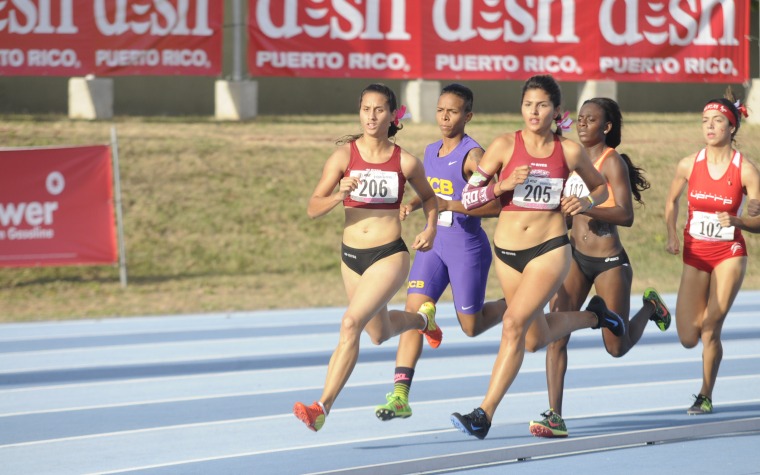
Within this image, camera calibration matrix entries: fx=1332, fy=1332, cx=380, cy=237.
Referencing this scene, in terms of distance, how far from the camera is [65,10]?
18.7 meters

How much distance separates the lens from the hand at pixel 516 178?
285 inches

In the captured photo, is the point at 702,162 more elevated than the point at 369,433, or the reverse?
the point at 702,162

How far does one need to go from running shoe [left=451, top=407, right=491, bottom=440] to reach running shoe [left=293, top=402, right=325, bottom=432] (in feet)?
2.33

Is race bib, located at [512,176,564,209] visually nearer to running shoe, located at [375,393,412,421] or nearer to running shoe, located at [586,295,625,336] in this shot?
running shoe, located at [586,295,625,336]

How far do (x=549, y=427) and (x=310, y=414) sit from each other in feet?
5.06

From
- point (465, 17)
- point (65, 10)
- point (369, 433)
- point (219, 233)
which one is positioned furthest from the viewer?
point (465, 17)

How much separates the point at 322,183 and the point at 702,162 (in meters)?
2.62

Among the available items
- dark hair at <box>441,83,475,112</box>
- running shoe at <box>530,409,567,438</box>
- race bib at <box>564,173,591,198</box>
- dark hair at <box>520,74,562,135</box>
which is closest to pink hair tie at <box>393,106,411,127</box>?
dark hair at <box>441,83,475,112</box>

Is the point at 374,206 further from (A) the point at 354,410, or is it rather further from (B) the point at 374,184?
(A) the point at 354,410

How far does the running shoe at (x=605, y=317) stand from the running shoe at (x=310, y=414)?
2036 mm

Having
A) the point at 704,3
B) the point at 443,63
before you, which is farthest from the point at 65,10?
the point at 704,3

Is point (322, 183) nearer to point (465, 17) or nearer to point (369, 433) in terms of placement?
point (369, 433)

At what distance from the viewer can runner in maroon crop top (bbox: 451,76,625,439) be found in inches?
291

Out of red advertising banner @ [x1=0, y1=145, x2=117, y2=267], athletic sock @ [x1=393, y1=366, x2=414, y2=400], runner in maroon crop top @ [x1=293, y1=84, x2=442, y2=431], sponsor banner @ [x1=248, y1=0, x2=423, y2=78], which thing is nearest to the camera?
runner in maroon crop top @ [x1=293, y1=84, x2=442, y2=431]
